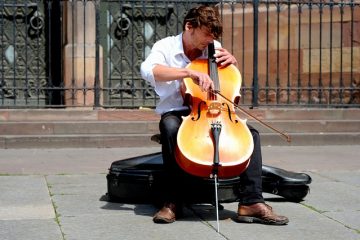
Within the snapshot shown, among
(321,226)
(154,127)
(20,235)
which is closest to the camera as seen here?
(20,235)

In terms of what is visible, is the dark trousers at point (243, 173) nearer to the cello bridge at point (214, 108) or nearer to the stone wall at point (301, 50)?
the cello bridge at point (214, 108)

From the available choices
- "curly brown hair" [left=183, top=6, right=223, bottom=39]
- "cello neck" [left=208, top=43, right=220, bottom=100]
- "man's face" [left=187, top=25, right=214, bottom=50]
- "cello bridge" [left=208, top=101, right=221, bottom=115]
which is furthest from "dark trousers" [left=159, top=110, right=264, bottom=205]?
"curly brown hair" [left=183, top=6, right=223, bottom=39]

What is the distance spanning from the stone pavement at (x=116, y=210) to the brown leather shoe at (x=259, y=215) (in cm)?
5

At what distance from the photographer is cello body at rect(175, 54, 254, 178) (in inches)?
202

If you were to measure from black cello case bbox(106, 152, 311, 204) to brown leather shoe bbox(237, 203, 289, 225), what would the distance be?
0.37m

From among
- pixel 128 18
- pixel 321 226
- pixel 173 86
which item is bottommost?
pixel 321 226

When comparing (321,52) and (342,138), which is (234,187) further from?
(321,52)

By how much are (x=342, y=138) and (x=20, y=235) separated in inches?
274

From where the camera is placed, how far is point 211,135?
204 inches

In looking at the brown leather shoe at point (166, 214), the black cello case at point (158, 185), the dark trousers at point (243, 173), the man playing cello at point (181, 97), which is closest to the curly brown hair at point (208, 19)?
the man playing cello at point (181, 97)

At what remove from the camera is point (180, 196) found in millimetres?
5617

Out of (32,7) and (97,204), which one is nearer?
(97,204)

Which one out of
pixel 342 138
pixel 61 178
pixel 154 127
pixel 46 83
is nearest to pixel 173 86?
pixel 61 178

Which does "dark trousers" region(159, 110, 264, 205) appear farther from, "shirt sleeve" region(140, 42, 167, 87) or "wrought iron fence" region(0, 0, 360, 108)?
"wrought iron fence" region(0, 0, 360, 108)
